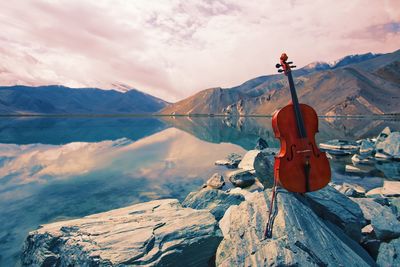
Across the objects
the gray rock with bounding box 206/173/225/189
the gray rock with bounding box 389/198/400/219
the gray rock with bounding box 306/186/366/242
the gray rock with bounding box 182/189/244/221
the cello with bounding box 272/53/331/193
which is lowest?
the gray rock with bounding box 206/173/225/189

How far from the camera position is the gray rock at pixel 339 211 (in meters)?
6.99

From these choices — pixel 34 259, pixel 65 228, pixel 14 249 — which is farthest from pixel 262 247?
pixel 14 249

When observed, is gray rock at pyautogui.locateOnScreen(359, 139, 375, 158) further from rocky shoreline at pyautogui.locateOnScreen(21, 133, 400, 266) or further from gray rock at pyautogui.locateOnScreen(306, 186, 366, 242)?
gray rock at pyautogui.locateOnScreen(306, 186, 366, 242)

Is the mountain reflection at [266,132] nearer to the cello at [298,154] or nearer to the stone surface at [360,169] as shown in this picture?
the stone surface at [360,169]

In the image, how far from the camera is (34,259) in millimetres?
6703

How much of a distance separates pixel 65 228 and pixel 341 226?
8.29m

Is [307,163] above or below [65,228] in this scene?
above

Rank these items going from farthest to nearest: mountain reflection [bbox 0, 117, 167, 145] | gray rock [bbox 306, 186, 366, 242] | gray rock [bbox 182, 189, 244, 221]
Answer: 1. mountain reflection [bbox 0, 117, 167, 145]
2. gray rock [bbox 182, 189, 244, 221]
3. gray rock [bbox 306, 186, 366, 242]

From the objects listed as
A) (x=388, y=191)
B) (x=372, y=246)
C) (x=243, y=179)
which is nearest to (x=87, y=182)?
A: (x=243, y=179)

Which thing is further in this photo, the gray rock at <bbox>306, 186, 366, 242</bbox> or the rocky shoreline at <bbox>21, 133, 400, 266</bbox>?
the gray rock at <bbox>306, 186, 366, 242</bbox>

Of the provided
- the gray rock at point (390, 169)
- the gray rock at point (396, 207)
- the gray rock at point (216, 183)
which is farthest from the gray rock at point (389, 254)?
the gray rock at point (390, 169)

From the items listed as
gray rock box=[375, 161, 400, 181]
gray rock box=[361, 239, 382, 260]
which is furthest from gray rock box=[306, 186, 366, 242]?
gray rock box=[375, 161, 400, 181]

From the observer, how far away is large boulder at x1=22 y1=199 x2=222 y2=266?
580cm

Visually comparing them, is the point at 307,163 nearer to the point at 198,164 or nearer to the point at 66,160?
the point at 198,164
